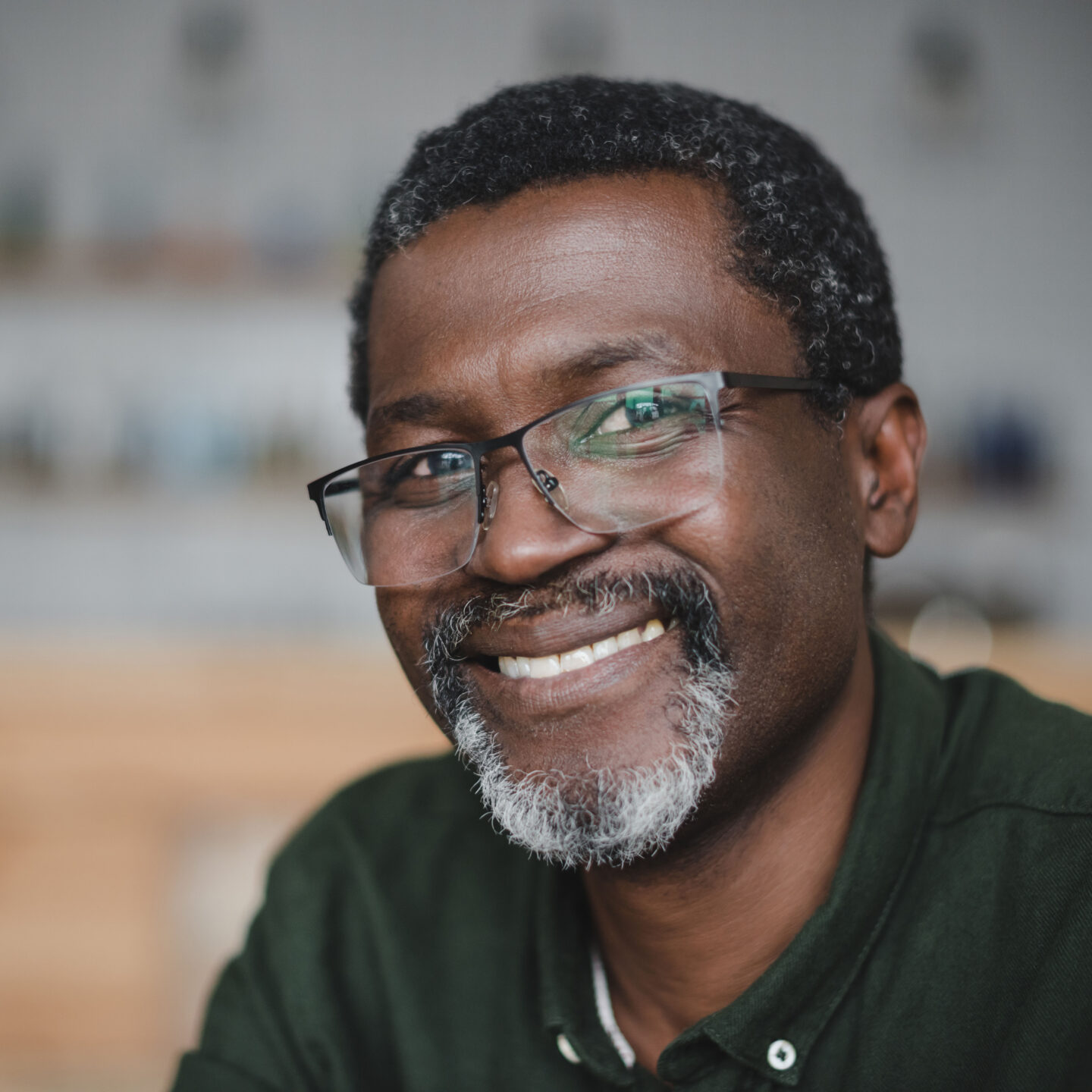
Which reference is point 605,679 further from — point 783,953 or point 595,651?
point 783,953

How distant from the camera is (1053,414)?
133 inches

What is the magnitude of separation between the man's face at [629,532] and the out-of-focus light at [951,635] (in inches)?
68.7

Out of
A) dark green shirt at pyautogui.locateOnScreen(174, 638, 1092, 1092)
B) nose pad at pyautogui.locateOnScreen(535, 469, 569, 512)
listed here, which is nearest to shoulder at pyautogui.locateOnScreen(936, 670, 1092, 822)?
dark green shirt at pyautogui.locateOnScreen(174, 638, 1092, 1092)

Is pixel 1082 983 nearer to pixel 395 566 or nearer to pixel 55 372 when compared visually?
pixel 395 566

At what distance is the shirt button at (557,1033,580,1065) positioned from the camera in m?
1.12

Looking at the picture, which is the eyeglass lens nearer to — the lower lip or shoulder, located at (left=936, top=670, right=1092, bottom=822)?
the lower lip

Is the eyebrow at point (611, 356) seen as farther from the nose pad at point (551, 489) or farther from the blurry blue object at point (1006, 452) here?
the blurry blue object at point (1006, 452)

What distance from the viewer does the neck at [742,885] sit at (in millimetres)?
1065

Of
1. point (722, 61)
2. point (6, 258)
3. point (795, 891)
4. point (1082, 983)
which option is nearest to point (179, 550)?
point (6, 258)

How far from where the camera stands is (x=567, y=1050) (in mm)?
1128

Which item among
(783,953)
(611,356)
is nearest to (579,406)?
(611,356)

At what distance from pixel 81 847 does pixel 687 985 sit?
195 cm

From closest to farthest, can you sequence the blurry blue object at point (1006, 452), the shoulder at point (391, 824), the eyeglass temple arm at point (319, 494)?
1. the eyeglass temple arm at point (319, 494)
2. the shoulder at point (391, 824)
3. the blurry blue object at point (1006, 452)

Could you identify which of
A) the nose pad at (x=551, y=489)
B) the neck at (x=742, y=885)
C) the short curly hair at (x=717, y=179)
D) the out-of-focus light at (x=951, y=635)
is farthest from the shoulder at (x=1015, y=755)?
the out-of-focus light at (x=951, y=635)
